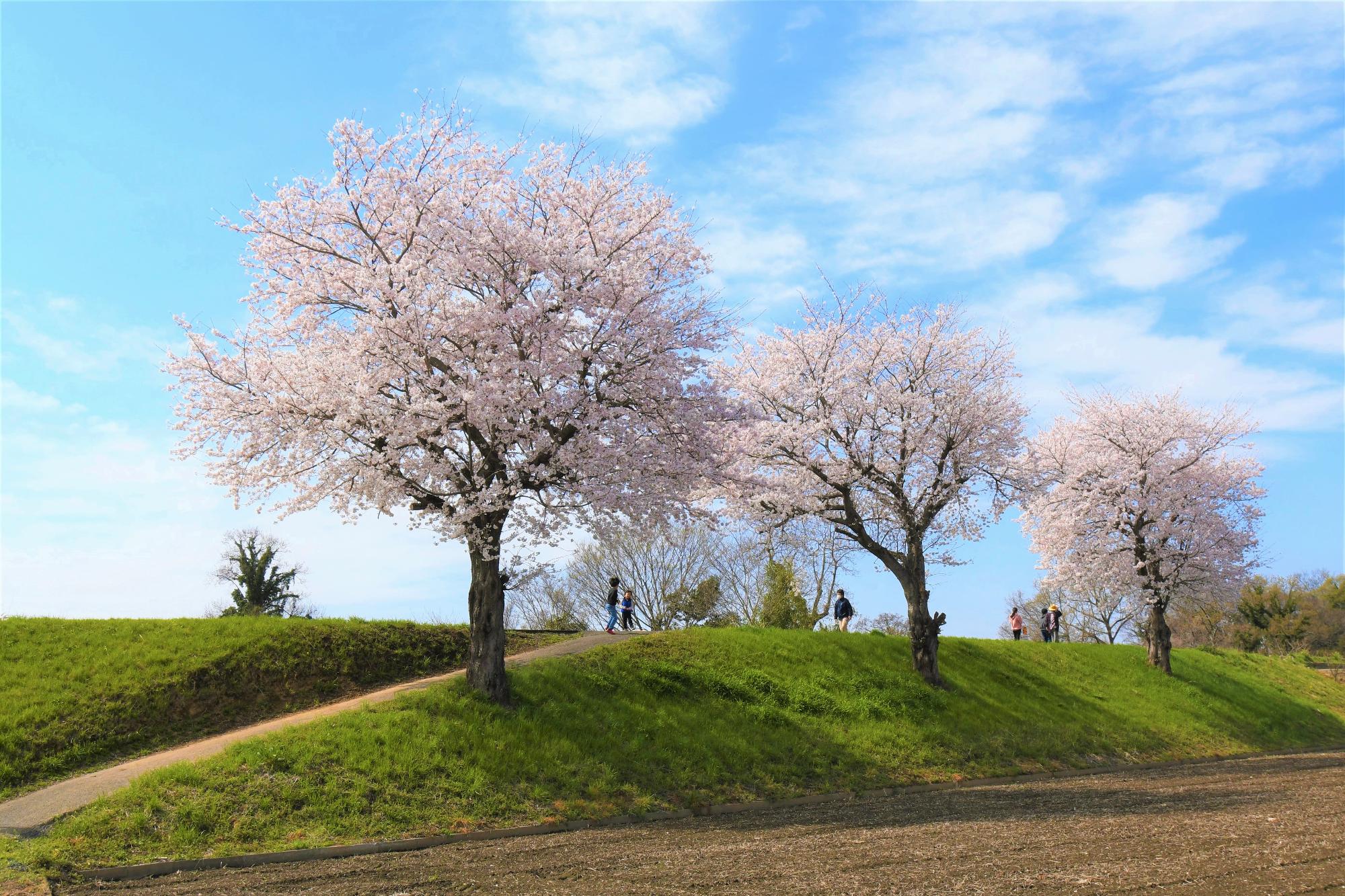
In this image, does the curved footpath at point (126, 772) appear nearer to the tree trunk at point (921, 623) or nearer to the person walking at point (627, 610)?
the person walking at point (627, 610)

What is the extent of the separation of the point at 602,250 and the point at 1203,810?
14561 millimetres

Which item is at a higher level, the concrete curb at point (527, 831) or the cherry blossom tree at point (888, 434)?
the cherry blossom tree at point (888, 434)

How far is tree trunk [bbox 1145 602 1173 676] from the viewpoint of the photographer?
112ft

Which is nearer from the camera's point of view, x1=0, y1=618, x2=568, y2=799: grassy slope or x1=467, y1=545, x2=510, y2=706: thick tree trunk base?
x1=0, y1=618, x2=568, y2=799: grassy slope

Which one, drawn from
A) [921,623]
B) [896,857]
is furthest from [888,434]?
[896,857]

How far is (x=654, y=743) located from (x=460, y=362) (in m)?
8.26

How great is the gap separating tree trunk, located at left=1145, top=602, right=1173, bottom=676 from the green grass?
2344mm

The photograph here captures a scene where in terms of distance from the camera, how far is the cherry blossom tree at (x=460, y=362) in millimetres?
16609

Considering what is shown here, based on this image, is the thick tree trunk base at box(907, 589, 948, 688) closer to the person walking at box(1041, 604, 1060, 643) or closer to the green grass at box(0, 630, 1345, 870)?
the green grass at box(0, 630, 1345, 870)

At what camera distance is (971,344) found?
26.2 meters

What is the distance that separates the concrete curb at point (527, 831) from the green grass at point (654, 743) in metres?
0.25

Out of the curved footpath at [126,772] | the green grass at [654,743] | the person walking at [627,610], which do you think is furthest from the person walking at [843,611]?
the curved footpath at [126,772]

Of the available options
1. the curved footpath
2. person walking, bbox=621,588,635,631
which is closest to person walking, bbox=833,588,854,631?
person walking, bbox=621,588,635,631

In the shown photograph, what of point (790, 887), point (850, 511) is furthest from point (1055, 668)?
point (790, 887)
